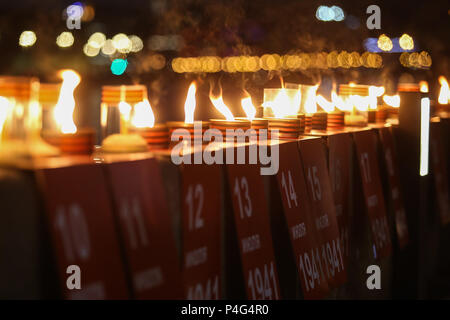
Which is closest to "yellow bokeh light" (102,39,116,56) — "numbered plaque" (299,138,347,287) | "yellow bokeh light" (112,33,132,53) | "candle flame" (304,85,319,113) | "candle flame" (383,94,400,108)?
"yellow bokeh light" (112,33,132,53)

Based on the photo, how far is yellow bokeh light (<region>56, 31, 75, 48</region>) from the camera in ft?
135

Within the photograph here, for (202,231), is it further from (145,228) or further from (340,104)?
(340,104)

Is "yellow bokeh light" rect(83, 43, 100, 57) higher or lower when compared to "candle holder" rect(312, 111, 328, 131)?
higher

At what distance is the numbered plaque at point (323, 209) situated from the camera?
416cm

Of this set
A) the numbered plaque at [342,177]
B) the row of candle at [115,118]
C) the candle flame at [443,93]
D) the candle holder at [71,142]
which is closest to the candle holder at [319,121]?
the row of candle at [115,118]

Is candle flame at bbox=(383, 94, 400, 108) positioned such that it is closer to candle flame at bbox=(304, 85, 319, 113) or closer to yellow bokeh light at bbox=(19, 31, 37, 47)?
candle flame at bbox=(304, 85, 319, 113)

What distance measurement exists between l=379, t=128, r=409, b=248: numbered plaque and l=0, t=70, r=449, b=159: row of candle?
0.24m

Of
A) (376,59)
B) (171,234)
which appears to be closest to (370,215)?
(171,234)

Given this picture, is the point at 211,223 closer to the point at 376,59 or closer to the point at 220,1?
the point at 220,1

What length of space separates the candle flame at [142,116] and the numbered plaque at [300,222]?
76cm

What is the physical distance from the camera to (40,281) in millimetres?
2320

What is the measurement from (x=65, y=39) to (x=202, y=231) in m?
40.5

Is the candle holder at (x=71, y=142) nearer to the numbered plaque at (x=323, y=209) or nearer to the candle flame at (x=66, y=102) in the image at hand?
the candle flame at (x=66, y=102)

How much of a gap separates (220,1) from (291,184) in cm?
917
